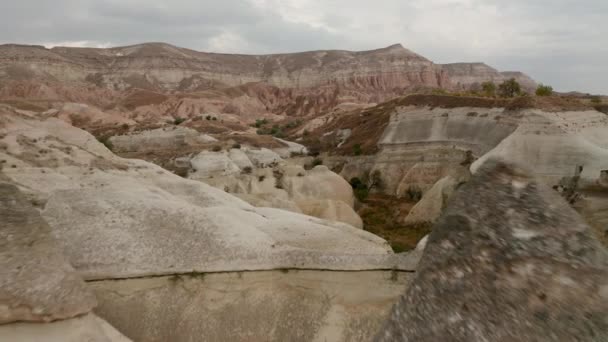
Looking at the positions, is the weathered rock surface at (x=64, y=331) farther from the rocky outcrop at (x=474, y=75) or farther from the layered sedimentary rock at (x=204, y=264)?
the rocky outcrop at (x=474, y=75)

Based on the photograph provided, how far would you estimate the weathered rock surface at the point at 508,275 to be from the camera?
2984mm

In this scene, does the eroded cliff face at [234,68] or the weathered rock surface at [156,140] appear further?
the eroded cliff face at [234,68]

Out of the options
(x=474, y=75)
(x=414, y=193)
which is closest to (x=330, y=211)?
(x=414, y=193)

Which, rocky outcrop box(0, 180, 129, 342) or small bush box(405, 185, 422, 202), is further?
small bush box(405, 185, 422, 202)

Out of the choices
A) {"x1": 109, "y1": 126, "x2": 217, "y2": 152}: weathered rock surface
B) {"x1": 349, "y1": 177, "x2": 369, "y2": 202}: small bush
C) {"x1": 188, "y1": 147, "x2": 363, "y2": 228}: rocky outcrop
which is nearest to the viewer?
{"x1": 188, "y1": 147, "x2": 363, "y2": 228}: rocky outcrop

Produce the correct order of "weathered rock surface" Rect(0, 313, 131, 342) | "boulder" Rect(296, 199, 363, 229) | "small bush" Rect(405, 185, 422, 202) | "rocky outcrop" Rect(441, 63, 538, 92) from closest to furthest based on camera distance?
"weathered rock surface" Rect(0, 313, 131, 342) → "boulder" Rect(296, 199, 363, 229) → "small bush" Rect(405, 185, 422, 202) → "rocky outcrop" Rect(441, 63, 538, 92)

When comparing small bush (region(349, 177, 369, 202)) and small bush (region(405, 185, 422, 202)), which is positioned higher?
small bush (region(405, 185, 422, 202))

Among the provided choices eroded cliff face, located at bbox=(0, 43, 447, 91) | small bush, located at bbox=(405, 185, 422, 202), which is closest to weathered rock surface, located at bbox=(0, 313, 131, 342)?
small bush, located at bbox=(405, 185, 422, 202)

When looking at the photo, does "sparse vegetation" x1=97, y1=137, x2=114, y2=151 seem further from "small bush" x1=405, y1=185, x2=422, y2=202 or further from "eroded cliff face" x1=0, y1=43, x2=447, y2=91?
"eroded cliff face" x1=0, y1=43, x2=447, y2=91

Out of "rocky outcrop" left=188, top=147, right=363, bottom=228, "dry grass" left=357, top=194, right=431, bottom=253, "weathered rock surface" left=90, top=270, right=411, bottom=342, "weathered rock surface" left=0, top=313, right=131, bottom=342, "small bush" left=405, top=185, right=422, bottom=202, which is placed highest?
"weathered rock surface" left=0, top=313, right=131, bottom=342

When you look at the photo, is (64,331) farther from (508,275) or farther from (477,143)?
(477,143)

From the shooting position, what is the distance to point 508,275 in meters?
3.27

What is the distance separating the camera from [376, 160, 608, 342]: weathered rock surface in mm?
2984

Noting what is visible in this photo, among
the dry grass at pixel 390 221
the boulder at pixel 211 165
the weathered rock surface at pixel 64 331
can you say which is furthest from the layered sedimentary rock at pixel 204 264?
the boulder at pixel 211 165
